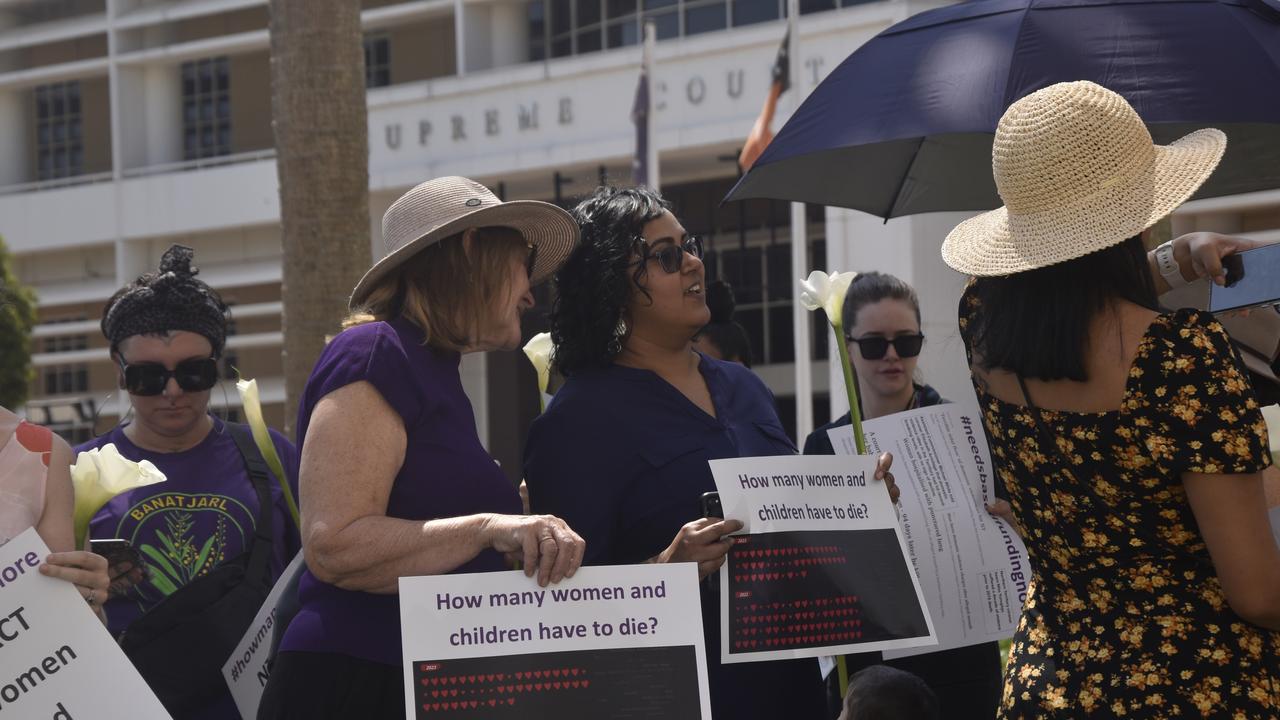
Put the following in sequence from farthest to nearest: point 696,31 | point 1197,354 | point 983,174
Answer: point 696,31, point 983,174, point 1197,354

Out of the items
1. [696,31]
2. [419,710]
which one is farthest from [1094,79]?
[696,31]

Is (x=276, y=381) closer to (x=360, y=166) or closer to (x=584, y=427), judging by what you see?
(x=360, y=166)

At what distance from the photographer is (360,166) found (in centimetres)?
771

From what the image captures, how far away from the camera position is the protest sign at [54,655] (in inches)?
120

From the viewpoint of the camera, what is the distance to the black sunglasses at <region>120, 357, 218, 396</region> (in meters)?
4.62

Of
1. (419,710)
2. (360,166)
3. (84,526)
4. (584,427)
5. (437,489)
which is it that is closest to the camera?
(419,710)

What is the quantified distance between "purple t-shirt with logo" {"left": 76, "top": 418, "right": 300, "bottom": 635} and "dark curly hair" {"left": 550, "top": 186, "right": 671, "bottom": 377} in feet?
3.49

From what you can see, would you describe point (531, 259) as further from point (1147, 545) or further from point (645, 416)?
point (1147, 545)

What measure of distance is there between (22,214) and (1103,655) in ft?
109

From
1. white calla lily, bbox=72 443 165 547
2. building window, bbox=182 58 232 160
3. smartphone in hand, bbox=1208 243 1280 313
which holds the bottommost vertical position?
white calla lily, bbox=72 443 165 547

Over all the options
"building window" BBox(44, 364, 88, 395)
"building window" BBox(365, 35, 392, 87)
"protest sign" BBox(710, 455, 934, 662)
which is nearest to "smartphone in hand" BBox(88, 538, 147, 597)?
"protest sign" BBox(710, 455, 934, 662)

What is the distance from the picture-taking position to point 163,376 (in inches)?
183

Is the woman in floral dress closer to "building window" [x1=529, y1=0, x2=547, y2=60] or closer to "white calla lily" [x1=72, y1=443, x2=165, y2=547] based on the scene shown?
"white calla lily" [x1=72, y1=443, x2=165, y2=547]

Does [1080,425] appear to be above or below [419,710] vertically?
above
